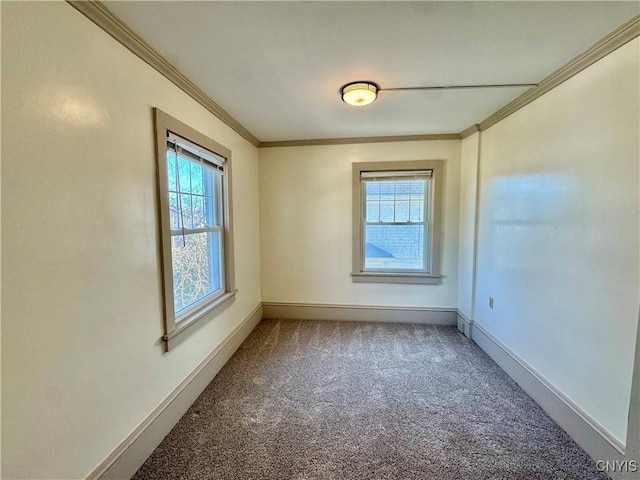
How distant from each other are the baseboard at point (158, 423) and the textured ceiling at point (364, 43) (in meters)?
2.18

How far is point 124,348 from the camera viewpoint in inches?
60.6

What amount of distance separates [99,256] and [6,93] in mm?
706

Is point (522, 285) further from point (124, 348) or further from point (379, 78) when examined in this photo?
point (124, 348)

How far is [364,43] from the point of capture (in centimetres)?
161

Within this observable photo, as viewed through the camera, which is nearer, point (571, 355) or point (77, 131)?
point (77, 131)

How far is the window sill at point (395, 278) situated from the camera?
12.0ft

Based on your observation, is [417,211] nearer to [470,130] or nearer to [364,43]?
[470,130]

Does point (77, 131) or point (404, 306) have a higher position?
point (77, 131)

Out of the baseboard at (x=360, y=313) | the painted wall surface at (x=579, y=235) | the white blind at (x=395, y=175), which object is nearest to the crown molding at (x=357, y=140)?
the white blind at (x=395, y=175)

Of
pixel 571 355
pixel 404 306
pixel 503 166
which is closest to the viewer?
pixel 571 355

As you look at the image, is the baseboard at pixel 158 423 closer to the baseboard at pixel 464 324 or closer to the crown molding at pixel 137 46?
the crown molding at pixel 137 46

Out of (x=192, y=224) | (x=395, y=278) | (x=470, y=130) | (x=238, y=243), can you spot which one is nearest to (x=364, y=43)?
(x=192, y=224)

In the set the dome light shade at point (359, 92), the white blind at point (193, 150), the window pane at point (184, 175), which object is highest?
the dome light shade at point (359, 92)

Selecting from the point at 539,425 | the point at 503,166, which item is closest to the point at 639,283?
the point at 539,425
